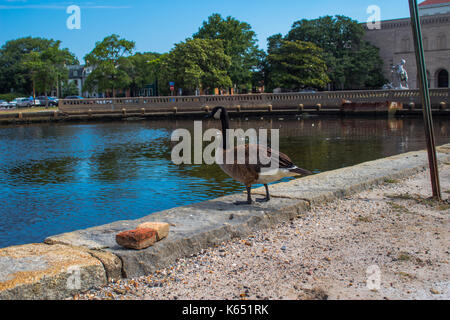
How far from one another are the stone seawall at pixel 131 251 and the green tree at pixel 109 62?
2174 inches

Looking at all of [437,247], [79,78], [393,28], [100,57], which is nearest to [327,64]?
[393,28]

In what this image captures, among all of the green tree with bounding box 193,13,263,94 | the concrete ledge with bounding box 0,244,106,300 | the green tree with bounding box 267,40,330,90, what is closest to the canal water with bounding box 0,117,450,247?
the concrete ledge with bounding box 0,244,106,300

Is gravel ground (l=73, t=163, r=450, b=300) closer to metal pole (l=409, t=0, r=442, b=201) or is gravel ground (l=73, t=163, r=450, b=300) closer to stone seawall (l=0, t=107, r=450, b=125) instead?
metal pole (l=409, t=0, r=442, b=201)

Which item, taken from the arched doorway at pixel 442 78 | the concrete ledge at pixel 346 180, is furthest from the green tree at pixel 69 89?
the concrete ledge at pixel 346 180

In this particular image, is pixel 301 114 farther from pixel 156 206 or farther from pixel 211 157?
pixel 156 206

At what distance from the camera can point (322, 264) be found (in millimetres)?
3803

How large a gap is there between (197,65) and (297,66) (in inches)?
533

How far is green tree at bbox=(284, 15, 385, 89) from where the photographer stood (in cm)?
6247

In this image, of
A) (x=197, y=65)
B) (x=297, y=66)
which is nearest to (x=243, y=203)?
(x=197, y=65)

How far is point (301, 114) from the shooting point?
40469mm

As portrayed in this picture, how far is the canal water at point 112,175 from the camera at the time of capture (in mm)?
8695

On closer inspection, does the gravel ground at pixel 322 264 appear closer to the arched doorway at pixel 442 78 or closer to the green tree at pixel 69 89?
the arched doorway at pixel 442 78

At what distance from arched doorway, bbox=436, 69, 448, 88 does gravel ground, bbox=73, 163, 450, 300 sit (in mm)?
68864
